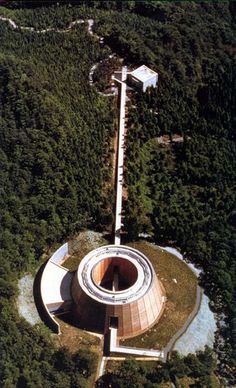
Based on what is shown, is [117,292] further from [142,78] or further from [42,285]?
[142,78]

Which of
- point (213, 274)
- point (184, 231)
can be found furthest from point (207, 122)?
point (213, 274)

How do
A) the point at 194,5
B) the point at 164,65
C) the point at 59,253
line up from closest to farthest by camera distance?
1. the point at 59,253
2. the point at 164,65
3. the point at 194,5

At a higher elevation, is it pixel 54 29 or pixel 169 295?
pixel 54 29

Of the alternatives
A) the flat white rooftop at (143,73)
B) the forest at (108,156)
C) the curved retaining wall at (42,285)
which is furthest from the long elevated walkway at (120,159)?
the curved retaining wall at (42,285)

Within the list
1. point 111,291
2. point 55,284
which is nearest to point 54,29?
point 55,284

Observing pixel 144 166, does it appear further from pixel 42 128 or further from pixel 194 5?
pixel 194 5
